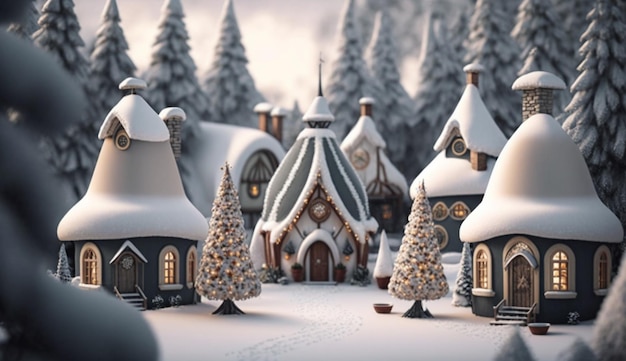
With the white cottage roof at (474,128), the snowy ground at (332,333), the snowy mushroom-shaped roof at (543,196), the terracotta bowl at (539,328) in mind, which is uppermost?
the white cottage roof at (474,128)

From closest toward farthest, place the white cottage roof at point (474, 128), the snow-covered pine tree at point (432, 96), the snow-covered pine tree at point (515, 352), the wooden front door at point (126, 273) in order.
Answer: the snow-covered pine tree at point (515, 352)
the wooden front door at point (126, 273)
the white cottage roof at point (474, 128)
the snow-covered pine tree at point (432, 96)

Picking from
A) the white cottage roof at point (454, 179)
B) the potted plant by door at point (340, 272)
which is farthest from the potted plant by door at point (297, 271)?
the white cottage roof at point (454, 179)

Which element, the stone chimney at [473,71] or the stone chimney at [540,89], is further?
the stone chimney at [473,71]

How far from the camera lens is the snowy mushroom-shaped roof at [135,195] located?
97.9 feet

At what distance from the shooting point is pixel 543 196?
27.5 m

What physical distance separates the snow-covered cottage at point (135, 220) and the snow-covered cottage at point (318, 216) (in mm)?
6794

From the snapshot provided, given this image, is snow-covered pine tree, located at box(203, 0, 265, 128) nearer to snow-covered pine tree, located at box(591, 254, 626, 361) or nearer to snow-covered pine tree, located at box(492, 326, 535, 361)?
snow-covered pine tree, located at box(492, 326, 535, 361)

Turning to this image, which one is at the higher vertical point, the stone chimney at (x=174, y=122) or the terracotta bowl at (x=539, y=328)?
the stone chimney at (x=174, y=122)

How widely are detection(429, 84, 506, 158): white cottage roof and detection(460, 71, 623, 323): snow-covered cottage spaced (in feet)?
38.7

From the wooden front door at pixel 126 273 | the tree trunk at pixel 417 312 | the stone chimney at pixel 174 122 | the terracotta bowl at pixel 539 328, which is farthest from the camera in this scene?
the stone chimney at pixel 174 122

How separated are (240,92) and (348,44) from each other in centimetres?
670

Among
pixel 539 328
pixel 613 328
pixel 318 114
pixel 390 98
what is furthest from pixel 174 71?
pixel 613 328

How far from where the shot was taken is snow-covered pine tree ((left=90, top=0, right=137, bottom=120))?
43.2 meters

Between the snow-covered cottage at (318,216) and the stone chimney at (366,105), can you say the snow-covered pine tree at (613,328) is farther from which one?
the stone chimney at (366,105)
